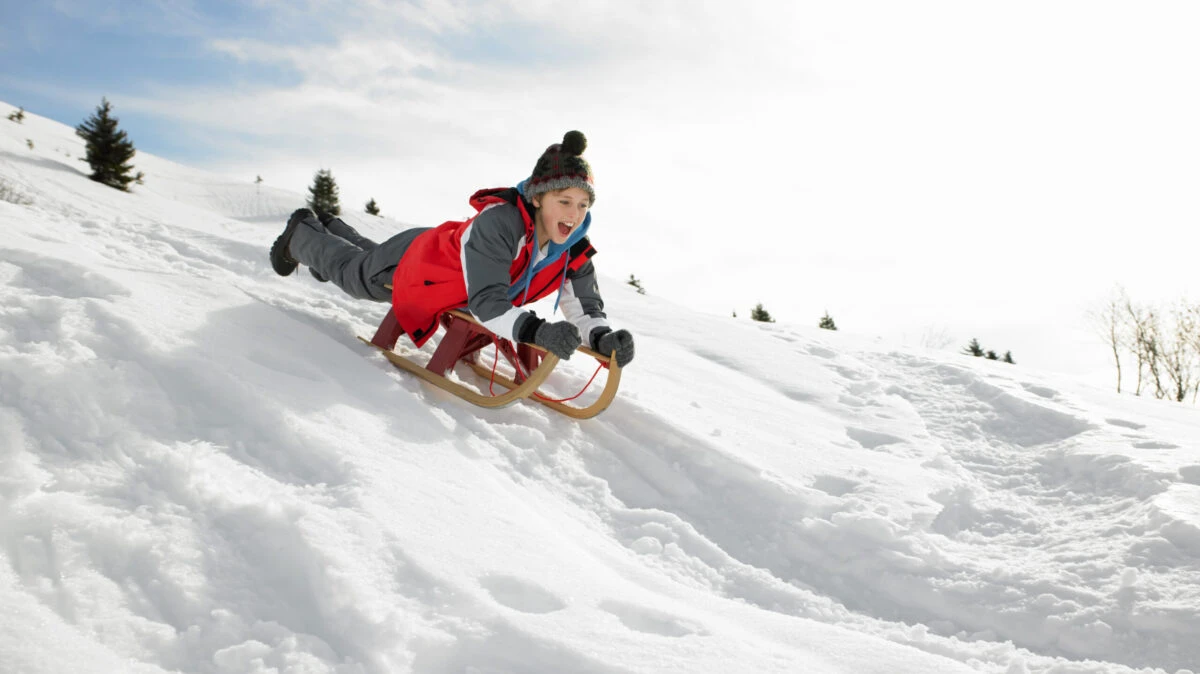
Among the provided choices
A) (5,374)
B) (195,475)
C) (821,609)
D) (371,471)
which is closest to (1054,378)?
(821,609)

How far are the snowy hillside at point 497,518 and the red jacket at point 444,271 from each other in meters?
0.27

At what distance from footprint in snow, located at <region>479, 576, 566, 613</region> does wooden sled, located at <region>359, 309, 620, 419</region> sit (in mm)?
1119

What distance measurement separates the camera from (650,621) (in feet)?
5.15

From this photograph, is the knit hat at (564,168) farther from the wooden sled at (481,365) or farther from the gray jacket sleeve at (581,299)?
the wooden sled at (481,365)

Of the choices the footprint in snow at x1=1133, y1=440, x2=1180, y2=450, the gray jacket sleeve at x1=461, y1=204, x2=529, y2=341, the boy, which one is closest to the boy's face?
the boy

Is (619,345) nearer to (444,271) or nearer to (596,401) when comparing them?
(596,401)

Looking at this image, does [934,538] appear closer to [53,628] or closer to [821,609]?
[821,609]

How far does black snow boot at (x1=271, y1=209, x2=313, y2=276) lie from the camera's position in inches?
145

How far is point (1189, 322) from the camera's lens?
62.0 ft

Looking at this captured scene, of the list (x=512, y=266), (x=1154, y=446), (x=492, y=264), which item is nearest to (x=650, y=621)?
(x=492, y=264)

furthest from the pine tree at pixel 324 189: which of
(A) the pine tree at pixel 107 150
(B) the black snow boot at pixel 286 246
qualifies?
(B) the black snow boot at pixel 286 246

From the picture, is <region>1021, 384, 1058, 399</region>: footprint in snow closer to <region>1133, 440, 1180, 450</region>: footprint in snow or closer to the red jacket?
<region>1133, 440, 1180, 450</region>: footprint in snow

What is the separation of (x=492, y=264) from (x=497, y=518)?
1.13 meters

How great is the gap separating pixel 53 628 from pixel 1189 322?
2404cm
